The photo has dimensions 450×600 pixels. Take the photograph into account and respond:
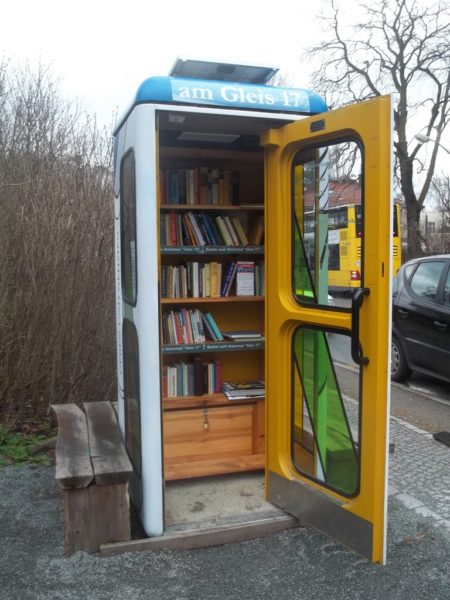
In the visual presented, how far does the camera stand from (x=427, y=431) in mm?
5762

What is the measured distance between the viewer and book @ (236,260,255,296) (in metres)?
4.45

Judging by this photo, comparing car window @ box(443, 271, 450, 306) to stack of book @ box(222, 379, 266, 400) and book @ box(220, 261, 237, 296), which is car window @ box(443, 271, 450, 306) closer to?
stack of book @ box(222, 379, 266, 400)

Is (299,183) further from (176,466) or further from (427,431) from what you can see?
(427,431)

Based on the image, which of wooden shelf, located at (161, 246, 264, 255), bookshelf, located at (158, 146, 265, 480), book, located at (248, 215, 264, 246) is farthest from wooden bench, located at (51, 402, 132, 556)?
book, located at (248, 215, 264, 246)

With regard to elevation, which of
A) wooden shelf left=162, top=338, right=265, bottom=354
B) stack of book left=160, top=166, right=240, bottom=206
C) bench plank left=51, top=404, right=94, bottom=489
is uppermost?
stack of book left=160, top=166, right=240, bottom=206

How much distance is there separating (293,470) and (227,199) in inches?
81.5

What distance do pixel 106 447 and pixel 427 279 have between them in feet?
15.8

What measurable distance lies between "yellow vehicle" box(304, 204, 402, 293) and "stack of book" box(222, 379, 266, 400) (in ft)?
3.61

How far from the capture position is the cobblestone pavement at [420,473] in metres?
3.95

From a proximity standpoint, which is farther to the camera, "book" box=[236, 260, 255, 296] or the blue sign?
"book" box=[236, 260, 255, 296]

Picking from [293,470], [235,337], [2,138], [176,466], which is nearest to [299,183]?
[235,337]

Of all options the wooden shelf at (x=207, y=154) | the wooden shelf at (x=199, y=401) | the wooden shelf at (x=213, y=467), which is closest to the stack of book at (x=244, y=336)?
the wooden shelf at (x=199, y=401)

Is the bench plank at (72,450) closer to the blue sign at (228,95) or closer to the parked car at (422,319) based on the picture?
the blue sign at (228,95)

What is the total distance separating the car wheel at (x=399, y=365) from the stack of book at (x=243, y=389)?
3462 mm
